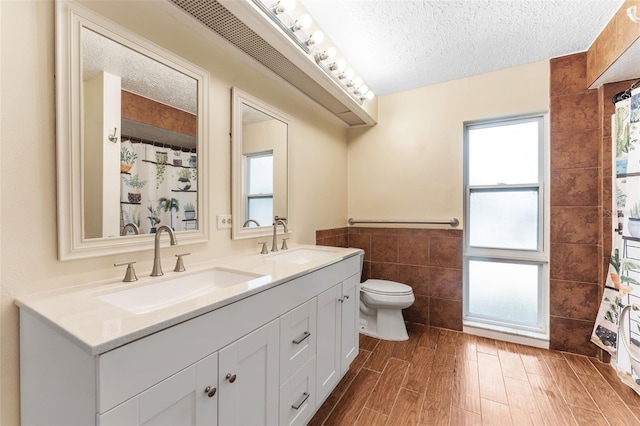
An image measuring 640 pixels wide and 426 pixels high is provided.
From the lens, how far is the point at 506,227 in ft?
7.86

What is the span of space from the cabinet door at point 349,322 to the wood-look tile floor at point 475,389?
17 cm

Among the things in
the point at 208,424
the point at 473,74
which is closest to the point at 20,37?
the point at 208,424

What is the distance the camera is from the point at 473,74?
2.38m

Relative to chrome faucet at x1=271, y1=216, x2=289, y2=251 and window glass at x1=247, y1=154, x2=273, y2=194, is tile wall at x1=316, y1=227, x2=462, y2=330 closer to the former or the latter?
chrome faucet at x1=271, y1=216, x2=289, y2=251

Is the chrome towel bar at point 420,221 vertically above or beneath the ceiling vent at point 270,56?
beneath

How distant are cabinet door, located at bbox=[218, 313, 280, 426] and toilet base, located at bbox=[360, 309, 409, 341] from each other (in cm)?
147

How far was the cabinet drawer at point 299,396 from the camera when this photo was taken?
1.17m

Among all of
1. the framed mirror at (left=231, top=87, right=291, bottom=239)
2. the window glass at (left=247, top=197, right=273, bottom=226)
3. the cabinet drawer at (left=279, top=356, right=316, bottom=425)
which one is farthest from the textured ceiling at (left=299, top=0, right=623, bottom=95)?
the cabinet drawer at (left=279, top=356, right=316, bottom=425)

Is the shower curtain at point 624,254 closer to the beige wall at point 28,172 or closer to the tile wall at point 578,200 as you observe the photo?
the tile wall at point 578,200

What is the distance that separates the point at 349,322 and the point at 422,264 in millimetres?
1156

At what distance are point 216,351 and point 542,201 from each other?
8.76ft

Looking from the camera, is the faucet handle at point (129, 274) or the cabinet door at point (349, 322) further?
the cabinet door at point (349, 322)

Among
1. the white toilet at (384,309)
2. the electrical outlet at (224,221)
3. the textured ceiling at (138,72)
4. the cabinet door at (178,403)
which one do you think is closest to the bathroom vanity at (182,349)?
the cabinet door at (178,403)

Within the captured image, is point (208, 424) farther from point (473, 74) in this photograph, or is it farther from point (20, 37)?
point (473, 74)
